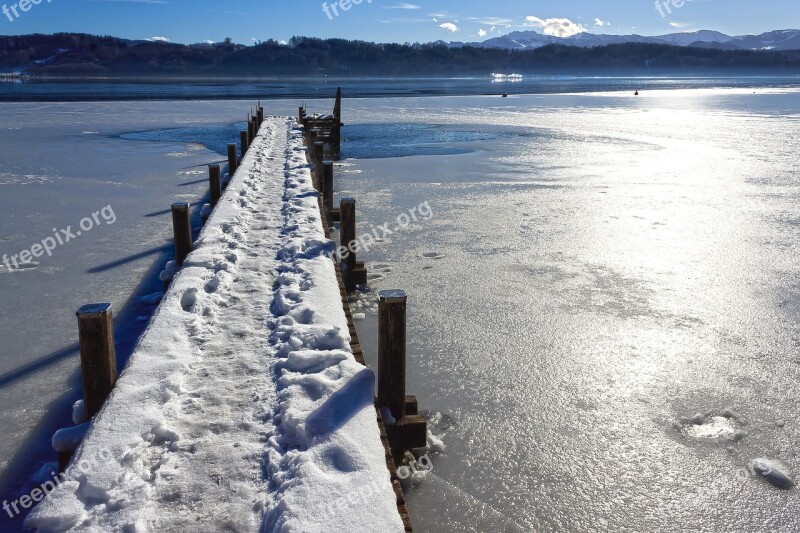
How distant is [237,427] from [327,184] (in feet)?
22.3

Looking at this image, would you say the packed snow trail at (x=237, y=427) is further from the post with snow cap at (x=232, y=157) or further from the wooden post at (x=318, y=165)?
the post with snow cap at (x=232, y=157)

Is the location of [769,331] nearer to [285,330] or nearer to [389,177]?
[285,330]

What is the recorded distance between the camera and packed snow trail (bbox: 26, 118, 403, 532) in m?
2.81

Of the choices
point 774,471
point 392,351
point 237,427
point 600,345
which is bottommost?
point 774,471

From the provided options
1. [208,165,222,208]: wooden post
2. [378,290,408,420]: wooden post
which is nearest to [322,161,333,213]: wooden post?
[208,165,222,208]: wooden post

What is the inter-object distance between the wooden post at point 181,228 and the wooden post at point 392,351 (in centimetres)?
346

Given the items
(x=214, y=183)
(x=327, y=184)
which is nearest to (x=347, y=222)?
(x=327, y=184)

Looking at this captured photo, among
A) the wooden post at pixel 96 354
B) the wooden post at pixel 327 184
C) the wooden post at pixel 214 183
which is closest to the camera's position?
the wooden post at pixel 96 354

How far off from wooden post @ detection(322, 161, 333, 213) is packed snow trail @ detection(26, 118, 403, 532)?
4.34 meters

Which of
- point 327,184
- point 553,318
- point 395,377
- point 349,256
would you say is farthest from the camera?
point 327,184

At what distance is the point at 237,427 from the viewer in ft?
11.3

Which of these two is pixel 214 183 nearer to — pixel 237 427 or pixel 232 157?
pixel 232 157

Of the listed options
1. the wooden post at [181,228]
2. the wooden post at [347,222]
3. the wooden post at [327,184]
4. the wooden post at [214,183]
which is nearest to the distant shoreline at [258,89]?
the wooden post at [214,183]

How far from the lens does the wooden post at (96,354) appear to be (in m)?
3.47
